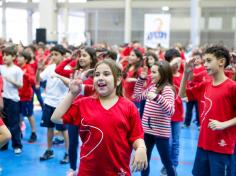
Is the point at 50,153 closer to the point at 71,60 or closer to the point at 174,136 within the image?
the point at 71,60

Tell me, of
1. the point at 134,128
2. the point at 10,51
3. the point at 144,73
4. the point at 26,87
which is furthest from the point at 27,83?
the point at 134,128


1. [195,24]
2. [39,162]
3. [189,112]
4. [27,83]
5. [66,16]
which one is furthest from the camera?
[66,16]

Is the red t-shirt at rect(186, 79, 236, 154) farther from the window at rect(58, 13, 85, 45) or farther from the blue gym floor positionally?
the window at rect(58, 13, 85, 45)

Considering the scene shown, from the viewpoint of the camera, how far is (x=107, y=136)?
7.77 feet

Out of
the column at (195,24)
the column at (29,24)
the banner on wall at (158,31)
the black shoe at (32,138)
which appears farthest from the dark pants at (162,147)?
the column at (29,24)

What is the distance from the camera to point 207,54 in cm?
313

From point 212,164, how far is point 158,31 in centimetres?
810

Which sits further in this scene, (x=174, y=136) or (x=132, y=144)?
(x=174, y=136)

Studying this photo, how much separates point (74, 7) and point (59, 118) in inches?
748

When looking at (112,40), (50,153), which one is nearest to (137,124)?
(50,153)

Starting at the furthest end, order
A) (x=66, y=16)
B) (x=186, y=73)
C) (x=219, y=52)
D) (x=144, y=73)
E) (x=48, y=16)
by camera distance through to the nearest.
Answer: (x=66, y=16)
(x=48, y=16)
(x=144, y=73)
(x=186, y=73)
(x=219, y=52)

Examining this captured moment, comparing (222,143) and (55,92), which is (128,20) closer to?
(55,92)

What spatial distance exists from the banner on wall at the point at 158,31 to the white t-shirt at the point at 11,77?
6.10 meters

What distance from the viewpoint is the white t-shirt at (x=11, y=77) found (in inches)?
203
